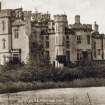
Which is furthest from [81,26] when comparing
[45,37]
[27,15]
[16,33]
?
[16,33]

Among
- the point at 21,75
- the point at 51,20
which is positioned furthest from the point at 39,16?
the point at 21,75

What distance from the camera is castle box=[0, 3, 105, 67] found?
92.3m

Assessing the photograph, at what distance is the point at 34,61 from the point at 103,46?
56.3 ft

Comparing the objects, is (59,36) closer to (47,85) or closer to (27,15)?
(27,15)

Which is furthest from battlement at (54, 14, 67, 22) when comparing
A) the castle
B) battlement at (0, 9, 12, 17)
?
battlement at (0, 9, 12, 17)

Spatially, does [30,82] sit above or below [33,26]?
below

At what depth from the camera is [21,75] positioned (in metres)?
84.0

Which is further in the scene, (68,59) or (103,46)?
(103,46)

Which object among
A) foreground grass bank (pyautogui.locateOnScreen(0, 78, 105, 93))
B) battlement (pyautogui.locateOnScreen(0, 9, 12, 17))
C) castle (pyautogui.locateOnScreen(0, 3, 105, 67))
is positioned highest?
battlement (pyautogui.locateOnScreen(0, 9, 12, 17))

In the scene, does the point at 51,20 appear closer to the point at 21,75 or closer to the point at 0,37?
the point at 0,37

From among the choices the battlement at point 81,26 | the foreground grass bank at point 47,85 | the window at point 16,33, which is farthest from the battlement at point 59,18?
the foreground grass bank at point 47,85

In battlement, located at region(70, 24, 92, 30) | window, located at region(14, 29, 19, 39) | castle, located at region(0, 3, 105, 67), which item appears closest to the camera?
castle, located at region(0, 3, 105, 67)

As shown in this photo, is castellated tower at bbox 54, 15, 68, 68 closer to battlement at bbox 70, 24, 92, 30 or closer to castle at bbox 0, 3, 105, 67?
castle at bbox 0, 3, 105, 67

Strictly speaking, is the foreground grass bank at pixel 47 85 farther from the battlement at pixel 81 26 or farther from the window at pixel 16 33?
the window at pixel 16 33
